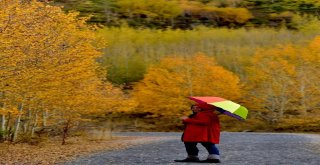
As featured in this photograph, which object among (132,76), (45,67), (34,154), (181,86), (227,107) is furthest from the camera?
(132,76)

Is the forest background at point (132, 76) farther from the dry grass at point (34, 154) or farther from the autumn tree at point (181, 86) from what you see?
the dry grass at point (34, 154)

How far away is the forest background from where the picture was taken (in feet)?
61.2

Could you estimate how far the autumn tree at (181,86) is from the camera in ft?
152

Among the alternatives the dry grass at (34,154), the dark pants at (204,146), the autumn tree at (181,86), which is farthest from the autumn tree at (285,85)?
the dark pants at (204,146)

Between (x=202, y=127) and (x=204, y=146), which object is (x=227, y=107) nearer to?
(x=202, y=127)

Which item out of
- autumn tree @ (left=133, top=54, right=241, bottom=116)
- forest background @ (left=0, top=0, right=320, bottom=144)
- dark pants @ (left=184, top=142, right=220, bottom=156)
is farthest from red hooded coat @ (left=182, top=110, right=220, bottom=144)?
autumn tree @ (left=133, top=54, right=241, bottom=116)

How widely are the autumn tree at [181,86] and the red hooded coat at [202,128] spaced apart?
30.7m

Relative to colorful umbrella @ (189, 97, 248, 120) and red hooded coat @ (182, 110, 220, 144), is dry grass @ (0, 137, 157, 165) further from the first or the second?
colorful umbrella @ (189, 97, 248, 120)

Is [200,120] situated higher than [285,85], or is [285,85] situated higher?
[200,120]

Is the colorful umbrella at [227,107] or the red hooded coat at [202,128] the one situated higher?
the colorful umbrella at [227,107]

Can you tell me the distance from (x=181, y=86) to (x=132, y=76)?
25.0m

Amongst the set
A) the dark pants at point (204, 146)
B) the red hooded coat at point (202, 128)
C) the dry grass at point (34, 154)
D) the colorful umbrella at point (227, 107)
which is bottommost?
the dry grass at point (34, 154)

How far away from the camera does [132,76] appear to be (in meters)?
71.5

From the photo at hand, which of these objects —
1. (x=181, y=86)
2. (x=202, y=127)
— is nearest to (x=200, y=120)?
(x=202, y=127)
